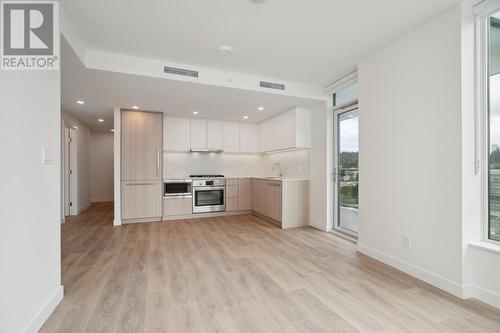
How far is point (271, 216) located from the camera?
4914 millimetres

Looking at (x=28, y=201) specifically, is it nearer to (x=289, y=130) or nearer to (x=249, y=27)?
(x=249, y=27)

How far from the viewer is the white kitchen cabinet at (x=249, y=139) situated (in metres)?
6.20

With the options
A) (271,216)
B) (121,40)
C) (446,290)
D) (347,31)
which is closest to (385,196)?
(446,290)

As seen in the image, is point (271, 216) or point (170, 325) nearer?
point (170, 325)

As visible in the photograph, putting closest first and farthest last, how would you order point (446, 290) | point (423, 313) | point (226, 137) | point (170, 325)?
point (170, 325) → point (423, 313) → point (446, 290) → point (226, 137)

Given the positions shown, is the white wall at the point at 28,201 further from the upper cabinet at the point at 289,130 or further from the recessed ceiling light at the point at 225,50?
the upper cabinet at the point at 289,130

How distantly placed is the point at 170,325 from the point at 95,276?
134 centimetres

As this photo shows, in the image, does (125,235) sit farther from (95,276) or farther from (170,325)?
(170,325)

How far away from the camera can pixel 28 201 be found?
1.59 meters

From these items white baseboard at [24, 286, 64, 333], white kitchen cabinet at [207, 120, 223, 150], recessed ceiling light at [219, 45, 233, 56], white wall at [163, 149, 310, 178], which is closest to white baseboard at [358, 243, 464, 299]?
white wall at [163, 149, 310, 178]

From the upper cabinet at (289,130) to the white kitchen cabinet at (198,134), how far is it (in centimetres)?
159

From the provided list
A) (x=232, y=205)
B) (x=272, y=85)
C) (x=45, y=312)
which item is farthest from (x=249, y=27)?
(x=232, y=205)

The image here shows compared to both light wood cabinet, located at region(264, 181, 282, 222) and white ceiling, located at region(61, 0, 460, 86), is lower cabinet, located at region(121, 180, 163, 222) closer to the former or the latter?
light wood cabinet, located at region(264, 181, 282, 222)

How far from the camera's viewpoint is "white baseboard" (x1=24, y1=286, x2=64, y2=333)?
1.58 m
